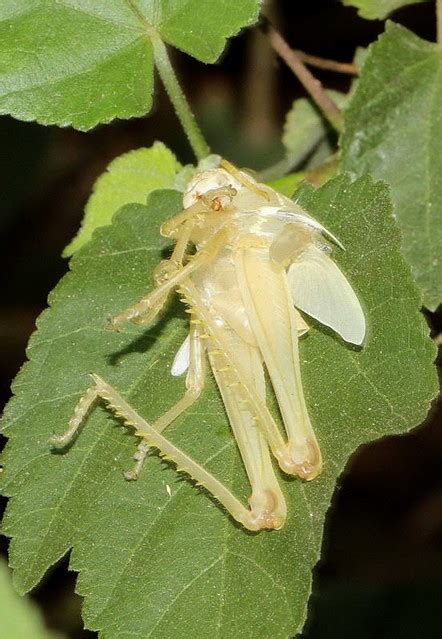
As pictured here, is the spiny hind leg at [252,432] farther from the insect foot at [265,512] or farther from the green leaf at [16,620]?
the green leaf at [16,620]

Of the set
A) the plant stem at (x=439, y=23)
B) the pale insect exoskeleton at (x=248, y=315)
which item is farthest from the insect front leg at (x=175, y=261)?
the plant stem at (x=439, y=23)

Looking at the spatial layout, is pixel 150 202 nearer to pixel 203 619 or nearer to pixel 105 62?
pixel 105 62

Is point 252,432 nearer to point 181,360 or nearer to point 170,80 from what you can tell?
point 181,360

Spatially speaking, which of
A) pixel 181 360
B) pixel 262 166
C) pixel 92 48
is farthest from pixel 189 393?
pixel 262 166

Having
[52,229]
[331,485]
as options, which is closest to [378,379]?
Result: [331,485]

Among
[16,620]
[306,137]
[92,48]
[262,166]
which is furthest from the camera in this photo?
[262,166]

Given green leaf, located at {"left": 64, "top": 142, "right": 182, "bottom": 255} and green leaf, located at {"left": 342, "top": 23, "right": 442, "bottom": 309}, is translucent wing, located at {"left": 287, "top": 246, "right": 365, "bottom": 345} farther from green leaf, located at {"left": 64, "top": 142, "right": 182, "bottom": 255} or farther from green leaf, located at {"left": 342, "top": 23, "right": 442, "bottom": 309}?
green leaf, located at {"left": 64, "top": 142, "right": 182, "bottom": 255}
